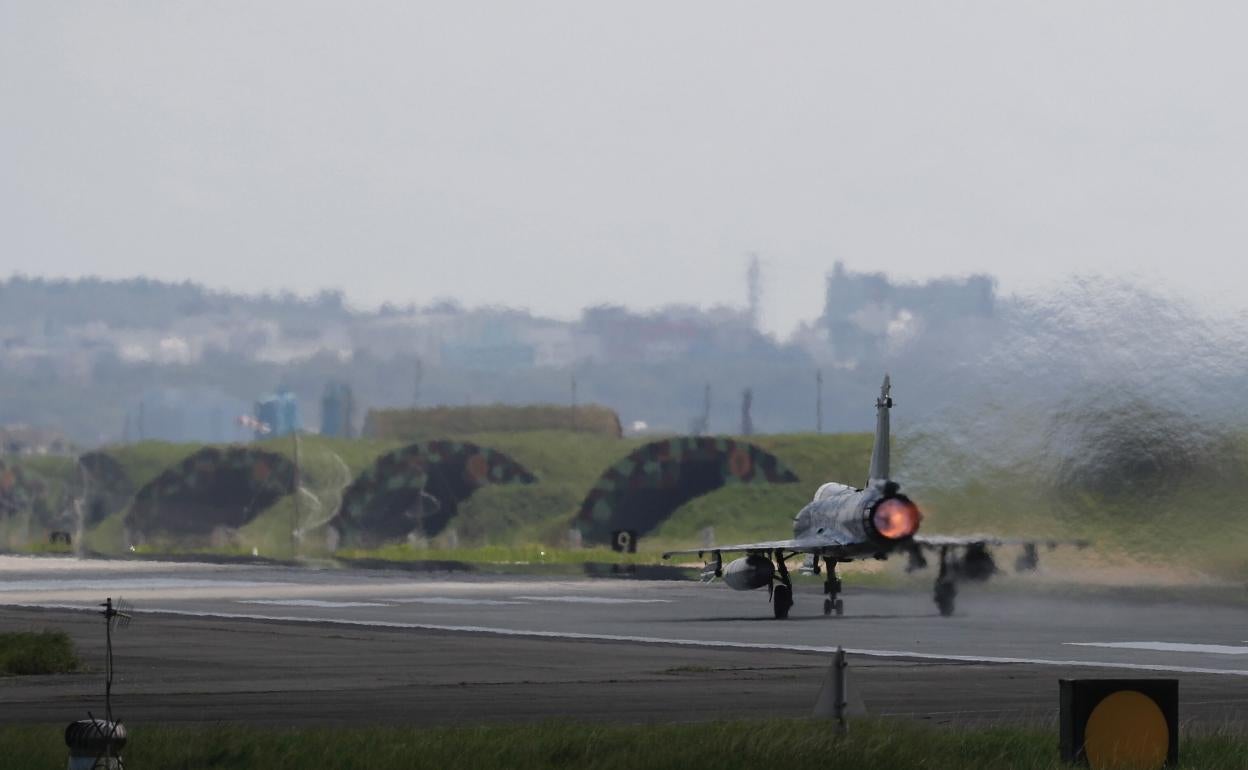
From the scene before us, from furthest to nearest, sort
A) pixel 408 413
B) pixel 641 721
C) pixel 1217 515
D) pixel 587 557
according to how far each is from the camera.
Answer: pixel 408 413 → pixel 587 557 → pixel 1217 515 → pixel 641 721

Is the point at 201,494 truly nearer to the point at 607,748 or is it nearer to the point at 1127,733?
the point at 607,748

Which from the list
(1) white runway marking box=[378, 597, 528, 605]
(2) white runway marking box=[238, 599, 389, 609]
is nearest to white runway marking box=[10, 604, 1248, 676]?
(2) white runway marking box=[238, 599, 389, 609]

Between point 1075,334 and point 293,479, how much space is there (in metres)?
88.8

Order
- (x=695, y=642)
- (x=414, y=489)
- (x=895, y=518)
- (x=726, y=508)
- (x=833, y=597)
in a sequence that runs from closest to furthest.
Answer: (x=695, y=642)
(x=895, y=518)
(x=833, y=597)
(x=726, y=508)
(x=414, y=489)

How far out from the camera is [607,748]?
1942cm

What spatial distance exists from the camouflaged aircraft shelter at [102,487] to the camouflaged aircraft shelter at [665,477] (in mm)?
36023

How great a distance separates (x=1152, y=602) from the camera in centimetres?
4809

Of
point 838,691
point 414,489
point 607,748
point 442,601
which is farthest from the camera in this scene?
point 414,489

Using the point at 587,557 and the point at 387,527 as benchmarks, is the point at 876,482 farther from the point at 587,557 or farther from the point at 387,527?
the point at 387,527

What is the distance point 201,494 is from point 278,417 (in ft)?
22.5

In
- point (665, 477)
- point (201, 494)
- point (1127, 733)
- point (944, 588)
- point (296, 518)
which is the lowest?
point (1127, 733)

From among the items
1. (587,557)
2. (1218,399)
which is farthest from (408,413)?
(1218,399)

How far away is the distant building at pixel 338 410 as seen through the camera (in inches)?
4423

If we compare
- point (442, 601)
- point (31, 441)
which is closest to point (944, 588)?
point (442, 601)
